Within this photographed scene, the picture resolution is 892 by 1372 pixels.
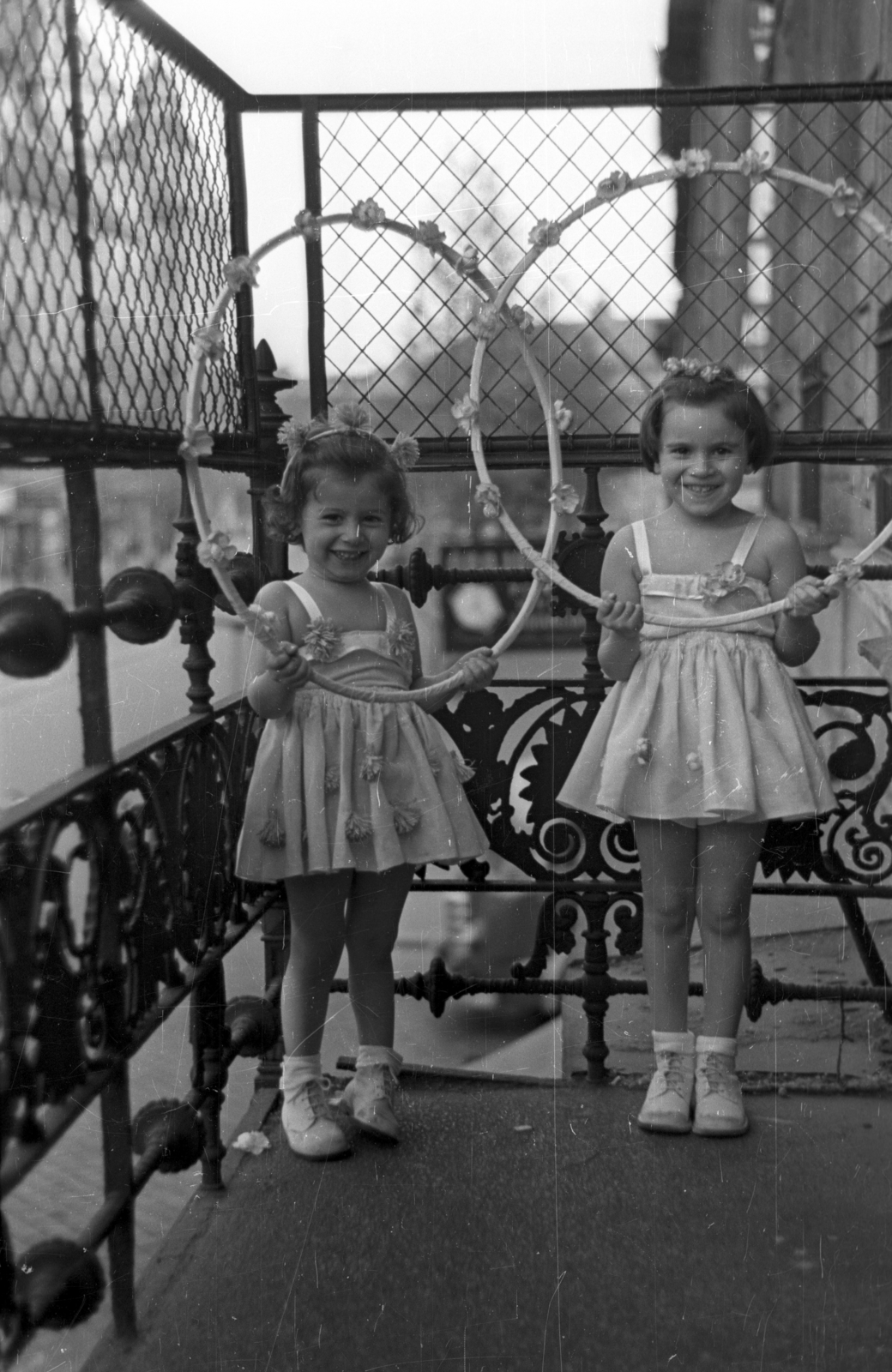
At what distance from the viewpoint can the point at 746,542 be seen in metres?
1.67

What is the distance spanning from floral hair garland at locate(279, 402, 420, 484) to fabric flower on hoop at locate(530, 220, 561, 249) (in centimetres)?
30

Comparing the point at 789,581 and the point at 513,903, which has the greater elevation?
the point at 789,581

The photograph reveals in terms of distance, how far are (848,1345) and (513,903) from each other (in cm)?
82

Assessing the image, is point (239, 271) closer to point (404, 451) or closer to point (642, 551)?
point (404, 451)

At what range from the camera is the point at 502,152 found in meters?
1.56

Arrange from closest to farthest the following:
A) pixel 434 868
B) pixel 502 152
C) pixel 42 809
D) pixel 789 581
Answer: pixel 42 809
pixel 502 152
pixel 789 581
pixel 434 868

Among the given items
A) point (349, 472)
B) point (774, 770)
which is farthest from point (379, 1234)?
point (349, 472)

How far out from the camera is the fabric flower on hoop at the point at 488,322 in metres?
1.55

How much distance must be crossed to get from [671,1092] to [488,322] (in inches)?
42.8

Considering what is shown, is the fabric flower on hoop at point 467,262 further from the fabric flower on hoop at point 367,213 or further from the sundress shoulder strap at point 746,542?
the sundress shoulder strap at point 746,542

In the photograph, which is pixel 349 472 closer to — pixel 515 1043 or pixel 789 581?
pixel 789 581

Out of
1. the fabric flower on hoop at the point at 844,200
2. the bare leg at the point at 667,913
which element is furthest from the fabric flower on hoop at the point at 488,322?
the bare leg at the point at 667,913

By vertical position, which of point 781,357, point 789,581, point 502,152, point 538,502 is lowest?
point 789,581

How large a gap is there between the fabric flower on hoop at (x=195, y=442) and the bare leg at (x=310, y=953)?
0.60m
